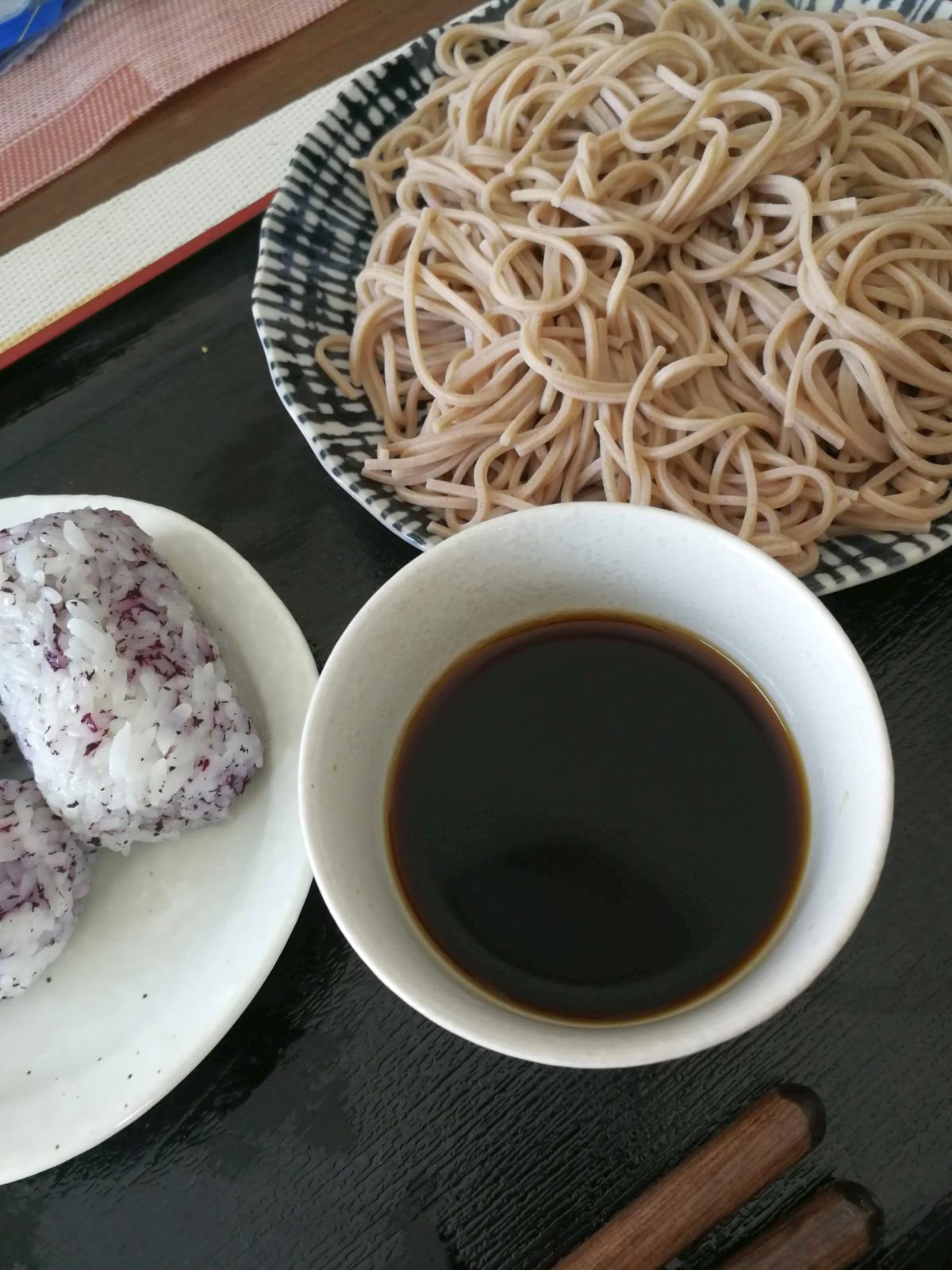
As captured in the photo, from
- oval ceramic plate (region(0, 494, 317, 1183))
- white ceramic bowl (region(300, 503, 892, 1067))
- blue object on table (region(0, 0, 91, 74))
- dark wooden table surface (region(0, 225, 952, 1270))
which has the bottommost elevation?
dark wooden table surface (region(0, 225, 952, 1270))

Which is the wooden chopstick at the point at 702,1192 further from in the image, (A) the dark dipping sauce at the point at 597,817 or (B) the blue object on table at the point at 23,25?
(B) the blue object on table at the point at 23,25

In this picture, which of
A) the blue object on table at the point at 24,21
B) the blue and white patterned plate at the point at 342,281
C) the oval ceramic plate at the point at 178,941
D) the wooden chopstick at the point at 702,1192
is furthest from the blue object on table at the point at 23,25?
the wooden chopstick at the point at 702,1192

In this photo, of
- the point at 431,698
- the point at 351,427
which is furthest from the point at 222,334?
the point at 431,698

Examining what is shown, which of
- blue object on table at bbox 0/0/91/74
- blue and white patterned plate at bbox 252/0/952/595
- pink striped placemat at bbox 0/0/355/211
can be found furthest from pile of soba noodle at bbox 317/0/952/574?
blue object on table at bbox 0/0/91/74

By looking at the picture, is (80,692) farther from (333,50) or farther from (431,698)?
(333,50)

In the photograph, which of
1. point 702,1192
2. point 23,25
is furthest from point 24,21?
point 702,1192

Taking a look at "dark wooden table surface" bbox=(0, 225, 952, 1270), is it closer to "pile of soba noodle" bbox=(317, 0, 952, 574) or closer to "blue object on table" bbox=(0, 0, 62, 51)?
"pile of soba noodle" bbox=(317, 0, 952, 574)
